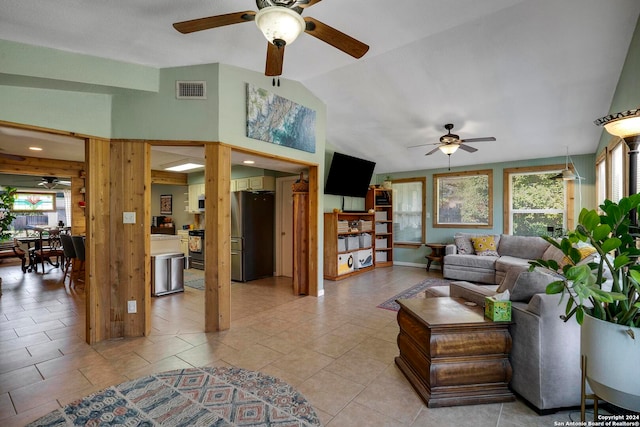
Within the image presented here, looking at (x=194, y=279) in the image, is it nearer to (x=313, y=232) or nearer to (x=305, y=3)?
(x=313, y=232)

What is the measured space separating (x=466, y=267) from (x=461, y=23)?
4.33 metres

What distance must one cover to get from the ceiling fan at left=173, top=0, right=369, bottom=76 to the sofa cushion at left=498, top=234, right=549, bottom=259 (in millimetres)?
5266

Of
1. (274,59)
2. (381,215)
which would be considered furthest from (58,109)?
(381,215)

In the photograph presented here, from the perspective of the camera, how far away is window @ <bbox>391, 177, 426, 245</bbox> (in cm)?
727

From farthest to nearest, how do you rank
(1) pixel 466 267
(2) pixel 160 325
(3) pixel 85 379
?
(1) pixel 466 267, (2) pixel 160 325, (3) pixel 85 379

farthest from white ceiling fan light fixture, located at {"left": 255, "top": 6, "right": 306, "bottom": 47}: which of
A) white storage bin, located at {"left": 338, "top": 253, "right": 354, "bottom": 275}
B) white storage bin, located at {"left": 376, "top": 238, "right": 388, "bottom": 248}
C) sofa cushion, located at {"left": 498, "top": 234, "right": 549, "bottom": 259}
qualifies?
white storage bin, located at {"left": 376, "top": 238, "right": 388, "bottom": 248}

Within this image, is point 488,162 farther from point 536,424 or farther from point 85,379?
point 85,379

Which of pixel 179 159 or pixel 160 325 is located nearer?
pixel 160 325

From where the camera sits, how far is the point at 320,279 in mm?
4758

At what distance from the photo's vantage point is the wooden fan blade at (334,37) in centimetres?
188

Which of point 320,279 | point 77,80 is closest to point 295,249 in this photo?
point 320,279

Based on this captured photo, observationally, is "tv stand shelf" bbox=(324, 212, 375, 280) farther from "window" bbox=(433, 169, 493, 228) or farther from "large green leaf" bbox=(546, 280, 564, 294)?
"large green leaf" bbox=(546, 280, 564, 294)

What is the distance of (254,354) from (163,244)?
3.08 meters

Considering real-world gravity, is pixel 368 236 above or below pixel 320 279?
above
